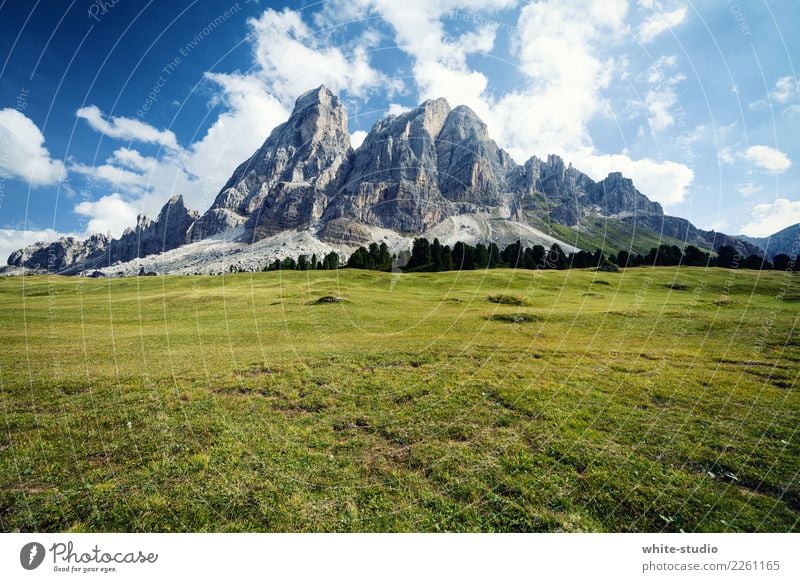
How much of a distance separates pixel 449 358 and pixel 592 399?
802cm

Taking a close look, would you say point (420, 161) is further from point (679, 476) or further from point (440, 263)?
point (679, 476)

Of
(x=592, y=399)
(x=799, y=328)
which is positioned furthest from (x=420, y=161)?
(x=592, y=399)

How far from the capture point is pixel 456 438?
11.1 meters

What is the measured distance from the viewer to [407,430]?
38.1ft

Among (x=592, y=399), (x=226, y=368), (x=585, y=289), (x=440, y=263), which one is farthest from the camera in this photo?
(x=440, y=263)
